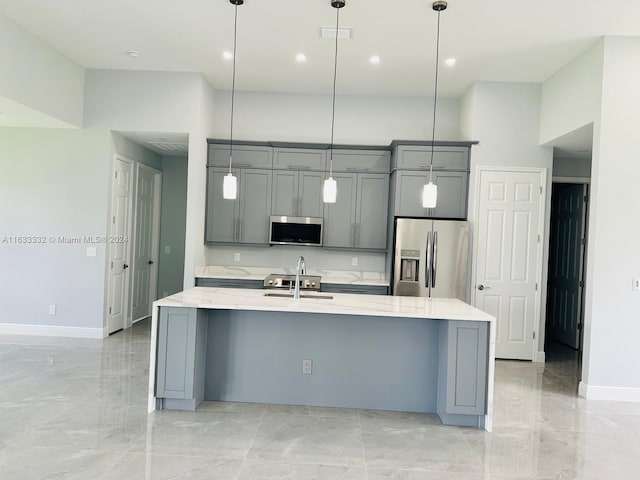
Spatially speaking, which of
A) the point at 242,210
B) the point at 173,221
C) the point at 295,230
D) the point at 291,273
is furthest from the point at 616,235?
the point at 173,221

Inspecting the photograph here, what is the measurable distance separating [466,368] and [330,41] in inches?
128

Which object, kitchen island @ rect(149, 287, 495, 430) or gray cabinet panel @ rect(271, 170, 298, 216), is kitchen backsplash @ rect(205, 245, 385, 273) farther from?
kitchen island @ rect(149, 287, 495, 430)

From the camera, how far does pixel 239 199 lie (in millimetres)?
6035

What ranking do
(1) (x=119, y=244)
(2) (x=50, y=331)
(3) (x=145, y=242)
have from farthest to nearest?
(3) (x=145, y=242)
(1) (x=119, y=244)
(2) (x=50, y=331)

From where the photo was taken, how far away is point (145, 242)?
7098 millimetres

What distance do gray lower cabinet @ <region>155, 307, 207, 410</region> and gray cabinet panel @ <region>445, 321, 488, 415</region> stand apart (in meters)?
1.87

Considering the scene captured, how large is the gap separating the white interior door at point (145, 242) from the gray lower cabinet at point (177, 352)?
347cm

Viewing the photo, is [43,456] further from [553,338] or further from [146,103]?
[553,338]

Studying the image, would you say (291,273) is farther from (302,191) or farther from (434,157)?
(434,157)

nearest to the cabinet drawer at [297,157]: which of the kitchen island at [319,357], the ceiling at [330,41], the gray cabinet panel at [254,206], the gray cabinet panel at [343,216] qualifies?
the gray cabinet panel at [254,206]

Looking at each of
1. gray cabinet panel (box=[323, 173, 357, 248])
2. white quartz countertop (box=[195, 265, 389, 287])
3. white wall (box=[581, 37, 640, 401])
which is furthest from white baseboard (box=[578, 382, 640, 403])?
gray cabinet panel (box=[323, 173, 357, 248])

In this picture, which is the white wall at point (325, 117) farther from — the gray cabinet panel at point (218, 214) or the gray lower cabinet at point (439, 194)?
the gray lower cabinet at point (439, 194)

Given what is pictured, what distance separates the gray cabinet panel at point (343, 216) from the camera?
19.7 feet

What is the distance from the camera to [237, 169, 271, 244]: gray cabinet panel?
6.03 m
